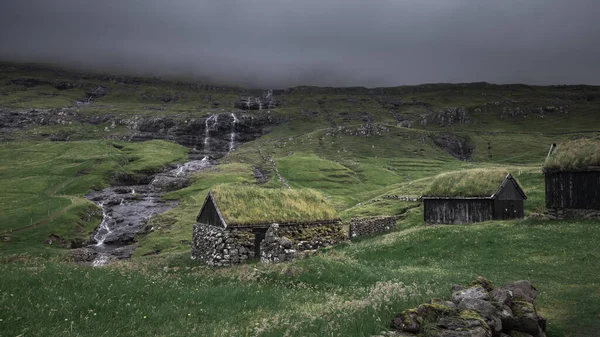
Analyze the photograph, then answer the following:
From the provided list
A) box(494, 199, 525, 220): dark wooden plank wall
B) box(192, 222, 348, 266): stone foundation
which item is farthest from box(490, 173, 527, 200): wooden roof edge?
box(192, 222, 348, 266): stone foundation

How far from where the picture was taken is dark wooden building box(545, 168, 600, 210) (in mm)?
38688

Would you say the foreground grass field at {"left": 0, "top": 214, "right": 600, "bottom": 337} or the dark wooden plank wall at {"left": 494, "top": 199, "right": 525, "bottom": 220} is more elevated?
the foreground grass field at {"left": 0, "top": 214, "right": 600, "bottom": 337}

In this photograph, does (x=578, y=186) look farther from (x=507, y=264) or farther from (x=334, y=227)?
(x=334, y=227)

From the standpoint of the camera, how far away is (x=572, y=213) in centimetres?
3956

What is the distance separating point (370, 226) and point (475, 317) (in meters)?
37.5

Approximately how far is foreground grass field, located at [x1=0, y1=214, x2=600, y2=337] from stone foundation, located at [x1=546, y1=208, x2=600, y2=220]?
13053mm

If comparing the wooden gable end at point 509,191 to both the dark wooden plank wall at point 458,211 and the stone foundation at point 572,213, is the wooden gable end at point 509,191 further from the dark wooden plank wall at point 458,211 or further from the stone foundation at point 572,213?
the stone foundation at point 572,213

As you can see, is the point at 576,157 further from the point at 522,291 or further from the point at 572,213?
the point at 522,291

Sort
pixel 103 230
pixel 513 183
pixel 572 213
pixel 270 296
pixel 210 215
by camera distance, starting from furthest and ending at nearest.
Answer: pixel 103 230 < pixel 513 183 < pixel 572 213 < pixel 210 215 < pixel 270 296

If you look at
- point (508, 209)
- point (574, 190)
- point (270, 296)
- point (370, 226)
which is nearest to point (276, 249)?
point (270, 296)

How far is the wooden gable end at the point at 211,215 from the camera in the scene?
3247 centimetres

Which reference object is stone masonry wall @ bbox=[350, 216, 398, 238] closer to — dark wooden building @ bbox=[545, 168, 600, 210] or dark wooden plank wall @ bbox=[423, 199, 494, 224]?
dark wooden plank wall @ bbox=[423, 199, 494, 224]

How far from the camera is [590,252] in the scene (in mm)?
25656

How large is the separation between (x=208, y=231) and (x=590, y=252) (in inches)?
1127
